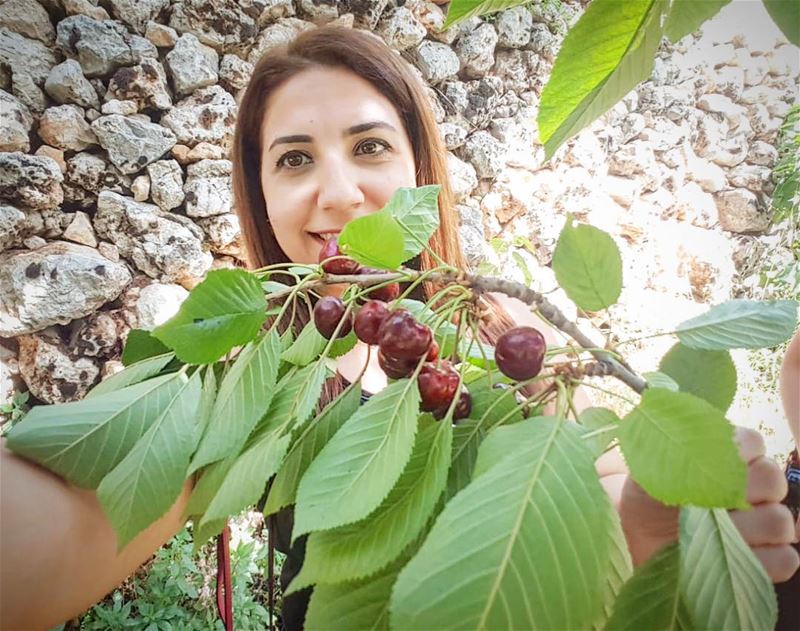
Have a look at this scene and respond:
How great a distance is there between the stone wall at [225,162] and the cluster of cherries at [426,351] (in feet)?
4.87

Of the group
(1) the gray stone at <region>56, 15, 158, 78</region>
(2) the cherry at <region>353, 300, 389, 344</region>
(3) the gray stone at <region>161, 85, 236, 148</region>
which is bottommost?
(2) the cherry at <region>353, 300, 389, 344</region>

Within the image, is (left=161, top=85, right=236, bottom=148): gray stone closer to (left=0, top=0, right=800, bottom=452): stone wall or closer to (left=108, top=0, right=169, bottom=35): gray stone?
(left=0, top=0, right=800, bottom=452): stone wall

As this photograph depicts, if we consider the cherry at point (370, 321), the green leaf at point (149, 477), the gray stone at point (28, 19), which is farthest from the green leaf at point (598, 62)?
the gray stone at point (28, 19)

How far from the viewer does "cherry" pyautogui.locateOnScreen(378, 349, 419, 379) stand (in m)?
0.27

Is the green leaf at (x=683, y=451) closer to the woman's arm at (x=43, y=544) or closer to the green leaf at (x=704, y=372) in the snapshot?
the green leaf at (x=704, y=372)

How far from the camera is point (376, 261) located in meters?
0.26

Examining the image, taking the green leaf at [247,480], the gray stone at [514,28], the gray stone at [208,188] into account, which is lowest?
the green leaf at [247,480]

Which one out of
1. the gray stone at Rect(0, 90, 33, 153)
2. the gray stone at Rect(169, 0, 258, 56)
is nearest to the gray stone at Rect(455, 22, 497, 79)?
the gray stone at Rect(169, 0, 258, 56)

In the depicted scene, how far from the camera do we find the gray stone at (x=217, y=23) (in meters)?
1.96

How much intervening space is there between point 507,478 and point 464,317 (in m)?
0.10

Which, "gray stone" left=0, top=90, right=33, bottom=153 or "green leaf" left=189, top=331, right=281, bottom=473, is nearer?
"green leaf" left=189, top=331, right=281, bottom=473

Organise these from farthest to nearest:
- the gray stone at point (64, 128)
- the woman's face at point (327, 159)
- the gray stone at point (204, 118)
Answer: the gray stone at point (204, 118), the gray stone at point (64, 128), the woman's face at point (327, 159)


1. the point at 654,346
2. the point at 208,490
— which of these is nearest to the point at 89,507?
the point at 208,490

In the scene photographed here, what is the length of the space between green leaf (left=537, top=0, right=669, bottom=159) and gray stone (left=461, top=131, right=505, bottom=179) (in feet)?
7.75
